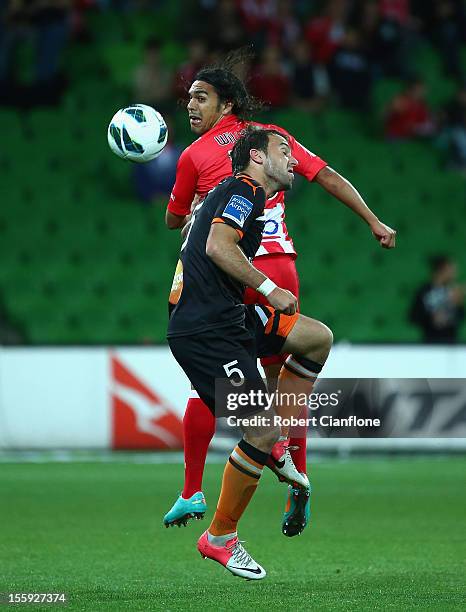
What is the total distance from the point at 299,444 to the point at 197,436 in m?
0.58

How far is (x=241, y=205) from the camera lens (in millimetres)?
5750

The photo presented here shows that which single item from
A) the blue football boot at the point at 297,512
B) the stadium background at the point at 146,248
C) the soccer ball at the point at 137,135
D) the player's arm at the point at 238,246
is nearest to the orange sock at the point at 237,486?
the blue football boot at the point at 297,512

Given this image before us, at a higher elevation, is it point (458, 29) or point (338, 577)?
point (458, 29)

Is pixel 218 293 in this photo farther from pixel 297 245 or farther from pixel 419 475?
pixel 297 245

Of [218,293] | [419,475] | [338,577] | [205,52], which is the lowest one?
[419,475]

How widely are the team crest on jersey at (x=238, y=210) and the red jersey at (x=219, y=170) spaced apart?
2.53 feet

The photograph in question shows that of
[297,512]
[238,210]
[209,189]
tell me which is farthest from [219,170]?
[297,512]

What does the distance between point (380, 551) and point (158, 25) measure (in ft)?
37.1

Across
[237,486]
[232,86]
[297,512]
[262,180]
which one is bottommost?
[297,512]

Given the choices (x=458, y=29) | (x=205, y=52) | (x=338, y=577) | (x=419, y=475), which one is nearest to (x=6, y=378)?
(x=419, y=475)

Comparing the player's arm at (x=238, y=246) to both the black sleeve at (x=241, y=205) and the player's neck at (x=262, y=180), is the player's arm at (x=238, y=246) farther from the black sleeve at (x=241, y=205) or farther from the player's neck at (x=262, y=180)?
the player's neck at (x=262, y=180)

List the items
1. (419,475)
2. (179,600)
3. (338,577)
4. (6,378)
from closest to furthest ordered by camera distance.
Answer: (179,600) → (338,577) → (419,475) → (6,378)

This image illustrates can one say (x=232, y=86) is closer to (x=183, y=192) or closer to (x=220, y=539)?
(x=183, y=192)

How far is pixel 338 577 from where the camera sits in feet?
20.6
